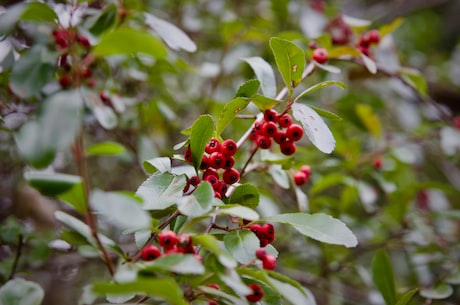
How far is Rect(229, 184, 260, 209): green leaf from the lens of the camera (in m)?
0.98

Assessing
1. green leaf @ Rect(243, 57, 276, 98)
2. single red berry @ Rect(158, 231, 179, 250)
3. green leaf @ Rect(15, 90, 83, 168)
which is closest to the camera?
green leaf @ Rect(15, 90, 83, 168)

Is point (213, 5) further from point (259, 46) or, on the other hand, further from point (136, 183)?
point (136, 183)

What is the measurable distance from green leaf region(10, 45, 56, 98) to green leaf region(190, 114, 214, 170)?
30cm

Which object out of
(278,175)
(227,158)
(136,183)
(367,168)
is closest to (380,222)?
(367,168)

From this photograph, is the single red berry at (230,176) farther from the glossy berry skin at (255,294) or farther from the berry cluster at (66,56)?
the berry cluster at (66,56)

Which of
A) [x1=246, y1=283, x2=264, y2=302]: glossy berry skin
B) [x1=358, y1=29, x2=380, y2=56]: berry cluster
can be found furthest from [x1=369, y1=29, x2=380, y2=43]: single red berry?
[x1=246, y1=283, x2=264, y2=302]: glossy berry skin

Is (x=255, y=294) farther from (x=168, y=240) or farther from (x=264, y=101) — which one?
(x=264, y=101)

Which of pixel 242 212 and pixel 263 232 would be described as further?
pixel 263 232

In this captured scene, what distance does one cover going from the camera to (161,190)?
0.92 meters

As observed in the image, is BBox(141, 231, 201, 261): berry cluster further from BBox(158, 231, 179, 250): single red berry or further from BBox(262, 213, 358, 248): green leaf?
BBox(262, 213, 358, 248): green leaf

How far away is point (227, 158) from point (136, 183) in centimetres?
184

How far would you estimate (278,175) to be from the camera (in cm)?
128

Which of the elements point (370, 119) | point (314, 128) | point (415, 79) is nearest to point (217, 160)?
point (314, 128)

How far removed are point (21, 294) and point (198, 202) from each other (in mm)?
446
